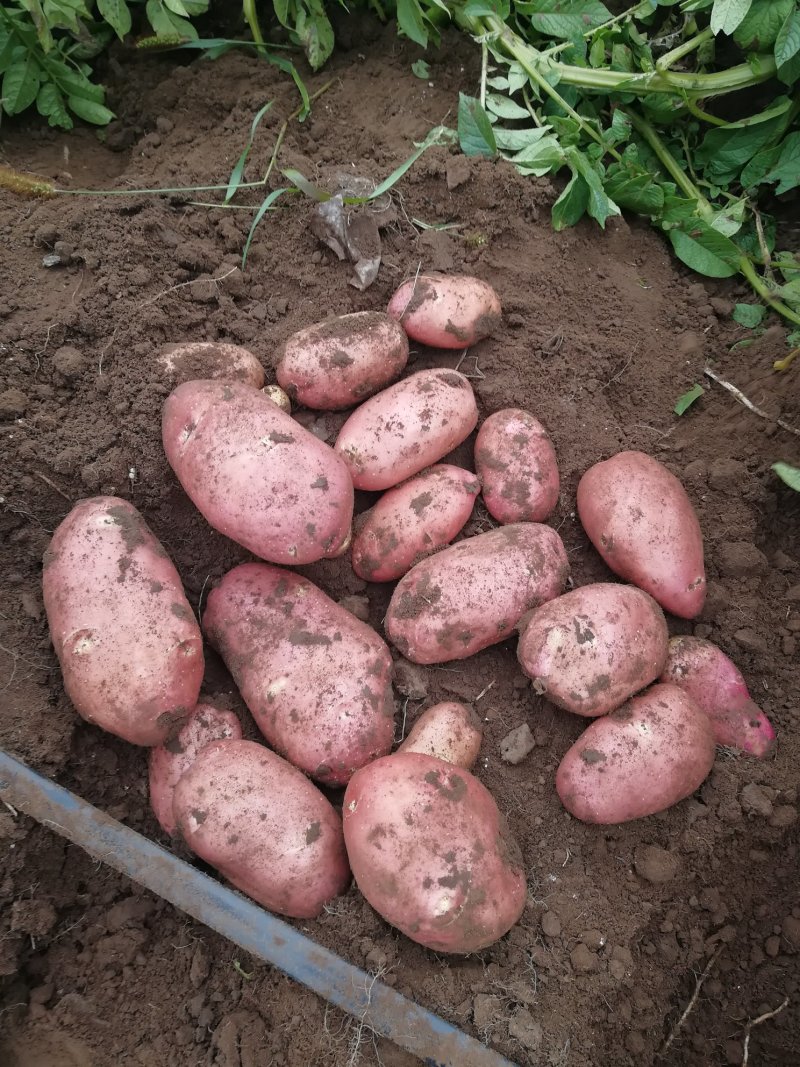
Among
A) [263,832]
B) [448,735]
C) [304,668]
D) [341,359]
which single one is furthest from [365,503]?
[263,832]

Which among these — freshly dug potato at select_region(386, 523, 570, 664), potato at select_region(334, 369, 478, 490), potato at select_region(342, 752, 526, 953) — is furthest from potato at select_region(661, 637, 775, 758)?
potato at select_region(334, 369, 478, 490)

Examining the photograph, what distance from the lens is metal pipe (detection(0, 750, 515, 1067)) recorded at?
1.16m

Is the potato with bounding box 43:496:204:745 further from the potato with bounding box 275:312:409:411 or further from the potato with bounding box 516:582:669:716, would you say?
the potato with bounding box 516:582:669:716

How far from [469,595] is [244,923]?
0.73 meters

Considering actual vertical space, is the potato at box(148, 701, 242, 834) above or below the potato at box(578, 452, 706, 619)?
below

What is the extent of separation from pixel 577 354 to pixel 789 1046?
154 centimetres

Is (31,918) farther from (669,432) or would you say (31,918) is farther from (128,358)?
(669,432)

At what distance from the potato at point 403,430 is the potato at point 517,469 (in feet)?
0.29

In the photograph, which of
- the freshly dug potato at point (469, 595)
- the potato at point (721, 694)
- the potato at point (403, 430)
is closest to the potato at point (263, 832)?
the freshly dug potato at point (469, 595)

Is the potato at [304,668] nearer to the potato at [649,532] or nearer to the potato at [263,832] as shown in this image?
the potato at [263,832]

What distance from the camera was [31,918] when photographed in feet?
4.20

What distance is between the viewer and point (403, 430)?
158 centimetres

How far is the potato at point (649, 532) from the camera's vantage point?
1552 millimetres

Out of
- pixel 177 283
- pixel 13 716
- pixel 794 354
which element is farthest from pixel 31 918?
pixel 794 354
